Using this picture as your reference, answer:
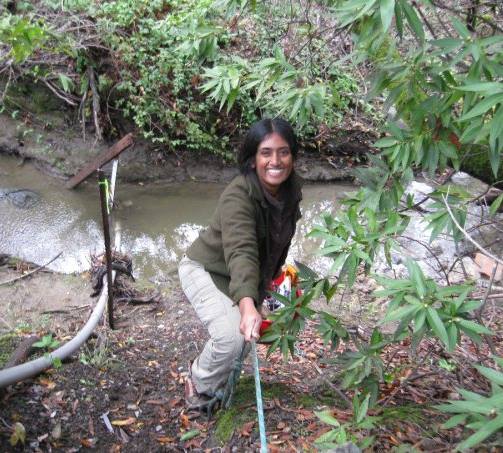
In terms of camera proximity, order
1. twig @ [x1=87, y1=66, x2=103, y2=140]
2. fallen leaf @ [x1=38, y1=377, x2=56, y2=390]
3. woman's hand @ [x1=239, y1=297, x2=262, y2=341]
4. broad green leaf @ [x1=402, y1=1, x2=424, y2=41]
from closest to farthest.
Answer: broad green leaf @ [x1=402, y1=1, x2=424, y2=41] → woman's hand @ [x1=239, y1=297, x2=262, y2=341] → fallen leaf @ [x1=38, y1=377, x2=56, y2=390] → twig @ [x1=87, y1=66, x2=103, y2=140]

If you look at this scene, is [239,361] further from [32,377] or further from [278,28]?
[278,28]

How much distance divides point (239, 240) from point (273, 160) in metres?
0.46

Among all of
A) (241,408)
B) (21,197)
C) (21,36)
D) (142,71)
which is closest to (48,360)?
(241,408)

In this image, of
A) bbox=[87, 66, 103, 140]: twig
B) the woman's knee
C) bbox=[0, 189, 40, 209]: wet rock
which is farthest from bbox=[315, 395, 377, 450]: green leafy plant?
bbox=[87, 66, 103, 140]: twig

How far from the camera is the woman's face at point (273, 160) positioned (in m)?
2.63

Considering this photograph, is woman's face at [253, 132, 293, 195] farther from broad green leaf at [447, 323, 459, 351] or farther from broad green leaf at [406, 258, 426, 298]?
broad green leaf at [447, 323, 459, 351]

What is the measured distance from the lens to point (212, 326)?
9.03 ft

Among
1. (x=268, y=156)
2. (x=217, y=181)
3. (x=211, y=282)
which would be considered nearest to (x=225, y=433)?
(x=211, y=282)

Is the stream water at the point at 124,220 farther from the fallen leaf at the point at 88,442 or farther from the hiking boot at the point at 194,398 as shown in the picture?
the fallen leaf at the point at 88,442

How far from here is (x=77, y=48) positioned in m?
7.52

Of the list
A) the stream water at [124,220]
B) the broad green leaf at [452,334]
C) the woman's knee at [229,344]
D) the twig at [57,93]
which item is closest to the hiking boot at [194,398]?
the woman's knee at [229,344]

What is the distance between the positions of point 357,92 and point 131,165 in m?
3.79

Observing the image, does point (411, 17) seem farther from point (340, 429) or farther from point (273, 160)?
point (340, 429)

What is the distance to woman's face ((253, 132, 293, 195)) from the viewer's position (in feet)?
8.64
